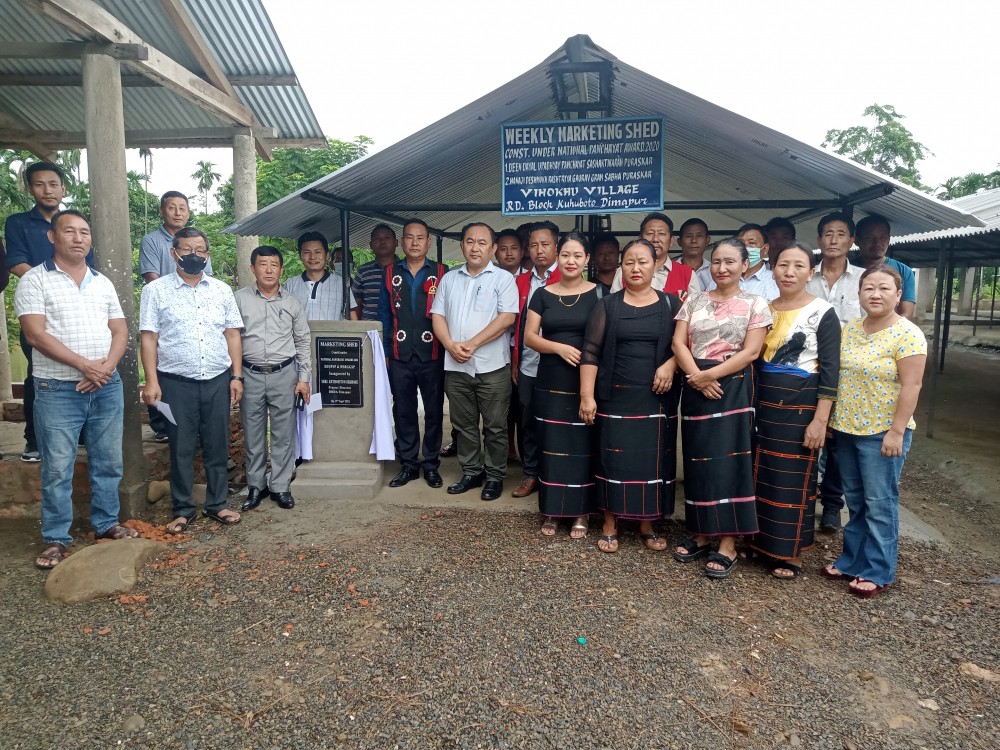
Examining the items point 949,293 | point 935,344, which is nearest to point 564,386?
point 935,344

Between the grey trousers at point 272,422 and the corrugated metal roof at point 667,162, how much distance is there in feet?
4.69

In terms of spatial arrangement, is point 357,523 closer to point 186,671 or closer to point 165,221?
point 186,671

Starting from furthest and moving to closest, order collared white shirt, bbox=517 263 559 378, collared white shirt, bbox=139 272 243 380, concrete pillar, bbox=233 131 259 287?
concrete pillar, bbox=233 131 259 287 < collared white shirt, bbox=517 263 559 378 < collared white shirt, bbox=139 272 243 380

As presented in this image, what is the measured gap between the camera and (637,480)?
3.77m

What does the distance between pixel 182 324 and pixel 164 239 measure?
3.96 ft

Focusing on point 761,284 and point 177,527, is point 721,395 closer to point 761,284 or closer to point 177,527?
point 761,284

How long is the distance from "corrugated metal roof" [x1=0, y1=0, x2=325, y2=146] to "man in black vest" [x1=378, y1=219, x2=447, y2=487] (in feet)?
9.09

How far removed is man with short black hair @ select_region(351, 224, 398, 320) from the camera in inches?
208

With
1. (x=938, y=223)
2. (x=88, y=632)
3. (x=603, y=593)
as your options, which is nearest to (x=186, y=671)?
(x=88, y=632)

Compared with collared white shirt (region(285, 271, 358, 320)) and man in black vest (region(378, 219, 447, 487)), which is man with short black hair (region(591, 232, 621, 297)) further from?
collared white shirt (region(285, 271, 358, 320))

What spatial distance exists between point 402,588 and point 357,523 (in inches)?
41.1

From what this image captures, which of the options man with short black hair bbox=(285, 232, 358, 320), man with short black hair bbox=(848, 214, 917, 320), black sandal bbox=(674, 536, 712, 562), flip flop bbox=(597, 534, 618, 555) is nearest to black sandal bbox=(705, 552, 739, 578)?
black sandal bbox=(674, 536, 712, 562)

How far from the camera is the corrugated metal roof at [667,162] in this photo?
14.0 feet

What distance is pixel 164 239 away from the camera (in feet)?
16.1
